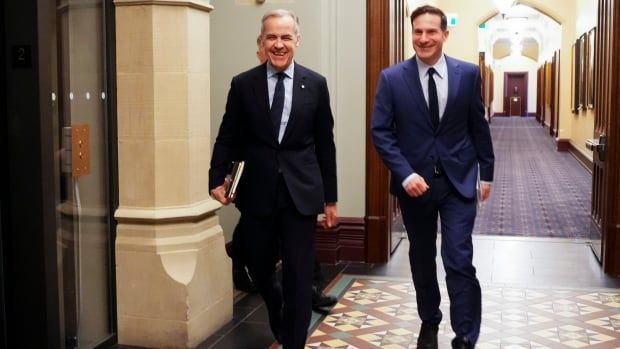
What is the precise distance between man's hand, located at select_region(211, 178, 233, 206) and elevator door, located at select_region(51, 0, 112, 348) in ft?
2.53

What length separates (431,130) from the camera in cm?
380

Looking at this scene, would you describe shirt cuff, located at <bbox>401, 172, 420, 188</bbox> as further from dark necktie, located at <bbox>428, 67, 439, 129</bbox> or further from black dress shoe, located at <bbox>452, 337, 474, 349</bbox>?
black dress shoe, located at <bbox>452, 337, 474, 349</bbox>

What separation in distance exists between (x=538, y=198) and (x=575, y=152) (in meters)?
7.47

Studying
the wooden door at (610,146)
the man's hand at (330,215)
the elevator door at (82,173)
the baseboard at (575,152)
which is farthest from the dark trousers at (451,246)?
the baseboard at (575,152)

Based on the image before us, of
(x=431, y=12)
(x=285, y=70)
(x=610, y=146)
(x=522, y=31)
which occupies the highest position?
(x=522, y=31)

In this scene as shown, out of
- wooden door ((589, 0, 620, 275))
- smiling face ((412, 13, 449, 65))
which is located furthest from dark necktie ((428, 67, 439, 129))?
wooden door ((589, 0, 620, 275))

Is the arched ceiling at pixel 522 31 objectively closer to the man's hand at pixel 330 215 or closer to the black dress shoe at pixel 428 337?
the black dress shoe at pixel 428 337

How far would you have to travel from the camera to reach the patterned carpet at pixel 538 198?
8.20 m

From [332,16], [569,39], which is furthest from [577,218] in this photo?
[569,39]

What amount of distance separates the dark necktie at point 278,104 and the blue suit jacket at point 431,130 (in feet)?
1.79

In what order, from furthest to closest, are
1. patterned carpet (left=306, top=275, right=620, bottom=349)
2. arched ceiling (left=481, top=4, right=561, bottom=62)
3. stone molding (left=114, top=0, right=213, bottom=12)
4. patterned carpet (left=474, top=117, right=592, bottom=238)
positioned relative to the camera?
1. arched ceiling (left=481, top=4, right=561, bottom=62)
2. patterned carpet (left=474, top=117, right=592, bottom=238)
3. patterned carpet (left=306, top=275, right=620, bottom=349)
4. stone molding (left=114, top=0, right=213, bottom=12)

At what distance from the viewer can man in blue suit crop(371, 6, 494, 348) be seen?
3746 mm

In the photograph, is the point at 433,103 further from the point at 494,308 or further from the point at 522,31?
the point at 522,31

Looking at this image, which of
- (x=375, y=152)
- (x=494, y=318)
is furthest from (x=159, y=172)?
(x=375, y=152)
